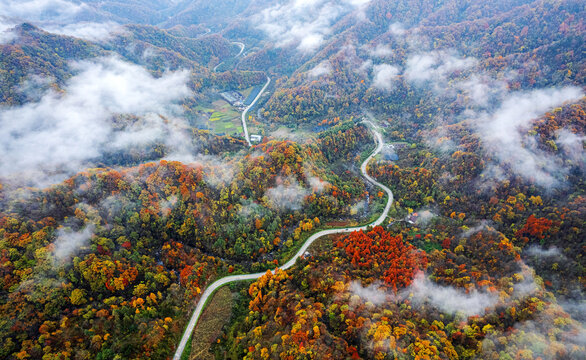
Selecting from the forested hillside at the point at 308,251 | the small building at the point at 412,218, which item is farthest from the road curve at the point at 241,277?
the small building at the point at 412,218

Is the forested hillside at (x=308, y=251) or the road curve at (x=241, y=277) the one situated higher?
the forested hillside at (x=308, y=251)

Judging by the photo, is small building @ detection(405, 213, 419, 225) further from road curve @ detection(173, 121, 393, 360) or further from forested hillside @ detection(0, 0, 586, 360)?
road curve @ detection(173, 121, 393, 360)

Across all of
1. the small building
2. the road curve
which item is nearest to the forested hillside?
the road curve

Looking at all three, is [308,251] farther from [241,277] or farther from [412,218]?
[412,218]

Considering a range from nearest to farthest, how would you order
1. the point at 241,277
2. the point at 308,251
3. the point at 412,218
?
the point at 241,277 < the point at 308,251 < the point at 412,218

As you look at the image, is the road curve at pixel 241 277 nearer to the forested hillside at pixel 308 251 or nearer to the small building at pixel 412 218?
the forested hillside at pixel 308 251

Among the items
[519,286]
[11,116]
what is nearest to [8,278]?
[11,116]

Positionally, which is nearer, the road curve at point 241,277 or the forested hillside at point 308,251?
the forested hillside at point 308,251

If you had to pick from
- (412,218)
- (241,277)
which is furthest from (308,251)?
(412,218)

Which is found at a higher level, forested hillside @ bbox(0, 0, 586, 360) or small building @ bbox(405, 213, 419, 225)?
forested hillside @ bbox(0, 0, 586, 360)

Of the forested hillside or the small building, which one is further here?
the small building

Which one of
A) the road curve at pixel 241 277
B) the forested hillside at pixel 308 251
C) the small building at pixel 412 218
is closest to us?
the forested hillside at pixel 308 251
